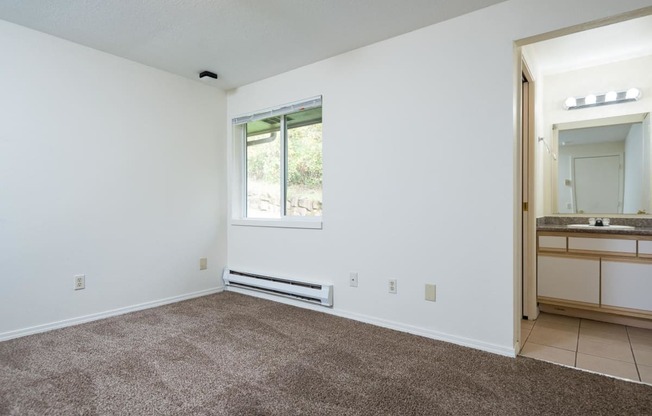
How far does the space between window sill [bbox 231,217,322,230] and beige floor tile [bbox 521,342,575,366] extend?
177 cm

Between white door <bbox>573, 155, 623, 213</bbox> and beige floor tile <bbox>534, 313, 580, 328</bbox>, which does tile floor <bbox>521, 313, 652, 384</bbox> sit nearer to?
beige floor tile <bbox>534, 313, 580, 328</bbox>

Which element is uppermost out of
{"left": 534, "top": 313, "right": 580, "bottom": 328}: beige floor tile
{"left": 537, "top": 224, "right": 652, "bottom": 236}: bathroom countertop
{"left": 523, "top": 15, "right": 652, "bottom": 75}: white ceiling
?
{"left": 523, "top": 15, "right": 652, "bottom": 75}: white ceiling

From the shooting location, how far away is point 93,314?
271 cm

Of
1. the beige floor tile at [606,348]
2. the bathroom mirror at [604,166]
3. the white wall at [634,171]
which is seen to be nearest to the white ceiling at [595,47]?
the bathroom mirror at [604,166]

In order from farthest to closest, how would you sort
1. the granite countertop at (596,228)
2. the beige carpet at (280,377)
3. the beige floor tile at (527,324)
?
the beige floor tile at (527,324) < the granite countertop at (596,228) < the beige carpet at (280,377)

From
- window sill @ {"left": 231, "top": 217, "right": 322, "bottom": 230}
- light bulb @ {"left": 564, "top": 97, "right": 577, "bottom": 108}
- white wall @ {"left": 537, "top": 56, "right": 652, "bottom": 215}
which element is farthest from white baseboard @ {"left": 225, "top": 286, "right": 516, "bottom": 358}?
light bulb @ {"left": 564, "top": 97, "right": 577, "bottom": 108}

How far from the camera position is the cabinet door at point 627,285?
98.5 inches

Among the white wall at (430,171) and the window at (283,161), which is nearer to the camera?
the white wall at (430,171)

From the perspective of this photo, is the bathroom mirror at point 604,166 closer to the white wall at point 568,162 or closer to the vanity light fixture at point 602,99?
the white wall at point 568,162

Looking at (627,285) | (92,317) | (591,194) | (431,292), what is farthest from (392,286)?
(92,317)

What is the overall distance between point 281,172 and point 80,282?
1.97m

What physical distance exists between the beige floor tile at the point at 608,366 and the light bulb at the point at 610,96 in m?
2.27

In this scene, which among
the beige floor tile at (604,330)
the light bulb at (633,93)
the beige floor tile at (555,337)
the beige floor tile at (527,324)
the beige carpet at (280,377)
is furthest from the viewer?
the light bulb at (633,93)

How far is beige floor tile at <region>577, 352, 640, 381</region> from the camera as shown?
184 cm
